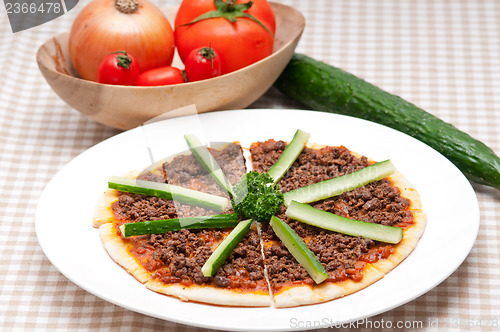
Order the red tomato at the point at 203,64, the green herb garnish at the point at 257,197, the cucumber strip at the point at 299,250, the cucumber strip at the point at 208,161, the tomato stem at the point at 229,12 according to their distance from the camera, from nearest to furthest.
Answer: the cucumber strip at the point at 299,250 → the green herb garnish at the point at 257,197 → the cucumber strip at the point at 208,161 → the red tomato at the point at 203,64 → the tomato stem at the point at 229,12

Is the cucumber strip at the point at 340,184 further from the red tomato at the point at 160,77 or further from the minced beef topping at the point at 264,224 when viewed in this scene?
the red tomato at the point at 160,77

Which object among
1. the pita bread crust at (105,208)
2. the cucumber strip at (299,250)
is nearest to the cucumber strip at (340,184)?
the cucumber strip at (299,250)

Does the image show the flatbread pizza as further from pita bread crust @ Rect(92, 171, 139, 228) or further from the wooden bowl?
the wooden bowl

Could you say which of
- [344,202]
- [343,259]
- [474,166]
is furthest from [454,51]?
[343,259]

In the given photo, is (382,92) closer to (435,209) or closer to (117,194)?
(435,209)

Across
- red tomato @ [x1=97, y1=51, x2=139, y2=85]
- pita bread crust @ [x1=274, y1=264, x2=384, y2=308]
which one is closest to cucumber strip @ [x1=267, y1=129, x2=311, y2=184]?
pita bread crust @ [x1=274, y1=264, x2=384, y2=308]
